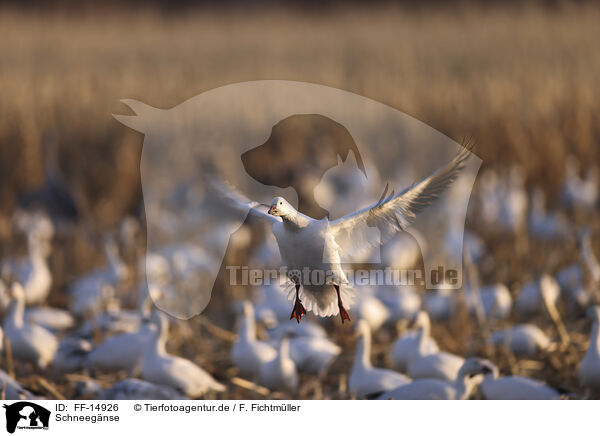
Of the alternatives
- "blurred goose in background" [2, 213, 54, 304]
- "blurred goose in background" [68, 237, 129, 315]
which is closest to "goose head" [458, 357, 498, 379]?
"blurred goose in background" [68, 237, 129, 315]

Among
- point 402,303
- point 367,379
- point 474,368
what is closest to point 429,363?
point 367,379

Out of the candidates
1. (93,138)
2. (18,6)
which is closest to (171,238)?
(93,138)

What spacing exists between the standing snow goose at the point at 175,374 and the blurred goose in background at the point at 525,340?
4.90 ft

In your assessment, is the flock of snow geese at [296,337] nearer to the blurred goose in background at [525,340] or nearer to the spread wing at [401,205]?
the blurred goose in background at [525,340]

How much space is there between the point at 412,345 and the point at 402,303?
0.76 metres

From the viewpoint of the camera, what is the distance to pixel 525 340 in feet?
14.0

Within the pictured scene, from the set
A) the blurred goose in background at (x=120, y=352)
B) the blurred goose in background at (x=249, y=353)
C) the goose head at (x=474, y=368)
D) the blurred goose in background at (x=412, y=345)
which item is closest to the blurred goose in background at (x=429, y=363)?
the blurred goose in background at (x=412, y=345)

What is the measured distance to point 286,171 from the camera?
24.7ft

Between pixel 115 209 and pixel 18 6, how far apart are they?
8101 millimetres

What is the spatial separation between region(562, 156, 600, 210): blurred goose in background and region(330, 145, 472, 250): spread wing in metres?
4.65

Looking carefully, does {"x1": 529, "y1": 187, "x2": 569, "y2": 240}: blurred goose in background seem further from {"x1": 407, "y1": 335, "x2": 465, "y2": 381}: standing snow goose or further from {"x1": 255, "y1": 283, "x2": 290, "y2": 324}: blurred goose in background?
{"x1": 407, "y1": 335, "x2": 465, "y2": 381}: standing snow goose

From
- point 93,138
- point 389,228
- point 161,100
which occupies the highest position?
point 161,100

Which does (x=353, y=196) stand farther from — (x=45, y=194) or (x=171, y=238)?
(x=45, y=194)
